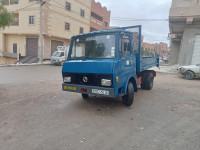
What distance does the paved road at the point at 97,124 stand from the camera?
304cm

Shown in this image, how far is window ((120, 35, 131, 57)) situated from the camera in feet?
14.8

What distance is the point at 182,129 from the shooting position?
3.71 metres

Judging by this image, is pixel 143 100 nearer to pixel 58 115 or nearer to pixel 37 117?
pixel 58 115

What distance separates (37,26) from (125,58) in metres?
22.2

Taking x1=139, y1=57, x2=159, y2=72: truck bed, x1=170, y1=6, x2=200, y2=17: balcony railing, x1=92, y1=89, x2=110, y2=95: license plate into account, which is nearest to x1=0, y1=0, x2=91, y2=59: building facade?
x1=170, y1=6, x2=200, y2=17: balcony railing

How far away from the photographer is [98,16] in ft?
117

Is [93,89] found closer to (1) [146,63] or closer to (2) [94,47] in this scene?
(2) [94,47]

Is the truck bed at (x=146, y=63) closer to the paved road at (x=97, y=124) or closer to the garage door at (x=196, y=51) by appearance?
the paved road at (x=97, y=124)

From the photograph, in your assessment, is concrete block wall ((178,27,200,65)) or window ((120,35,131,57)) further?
concrete block wall ((178,27,200,65))

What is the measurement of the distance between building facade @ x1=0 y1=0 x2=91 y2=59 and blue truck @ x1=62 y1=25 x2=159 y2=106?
2037 cm

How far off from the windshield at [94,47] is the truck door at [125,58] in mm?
305

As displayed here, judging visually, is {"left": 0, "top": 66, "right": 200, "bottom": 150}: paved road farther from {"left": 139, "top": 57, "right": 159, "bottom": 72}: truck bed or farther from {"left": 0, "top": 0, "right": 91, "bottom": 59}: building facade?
{"left": 0, "top": 0, "right": 91, "bottom": 59}: building facade

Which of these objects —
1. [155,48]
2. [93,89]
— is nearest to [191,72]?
[155,48]

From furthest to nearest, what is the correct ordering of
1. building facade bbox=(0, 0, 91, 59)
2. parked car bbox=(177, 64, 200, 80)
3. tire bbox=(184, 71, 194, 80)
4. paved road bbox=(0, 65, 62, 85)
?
building facade bbox=(0, 0, 91, 59), tire bbox=(184, 71, 194, 80), parked car bbox=(177, 64, 200, 80), paved road bbox=(0, 65, 62, 85)
